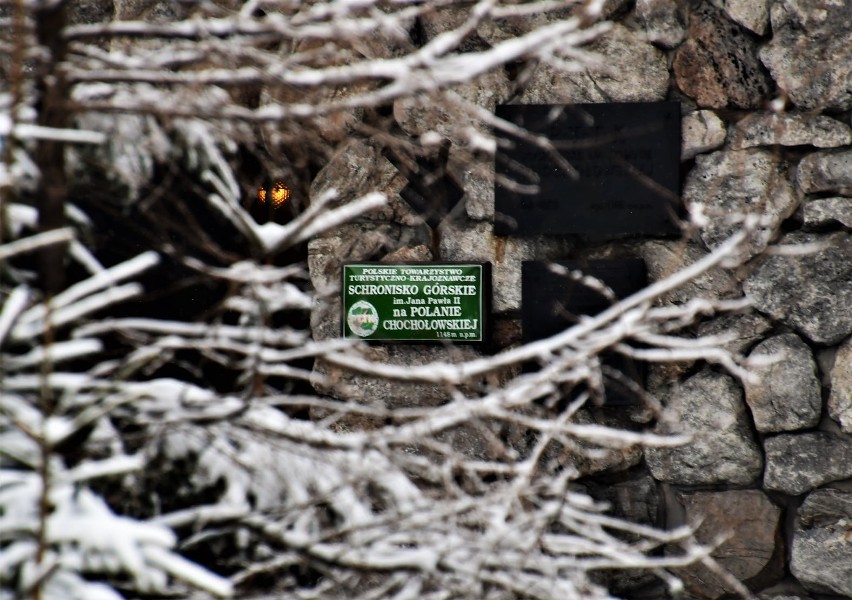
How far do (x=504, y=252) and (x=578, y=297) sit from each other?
0.31 meters

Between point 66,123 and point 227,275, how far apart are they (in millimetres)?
460

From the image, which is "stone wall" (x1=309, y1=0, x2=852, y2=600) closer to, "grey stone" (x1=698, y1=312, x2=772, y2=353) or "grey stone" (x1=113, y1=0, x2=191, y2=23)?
"grey stone" (x1=698, y1=312, x2=772, y2=353)

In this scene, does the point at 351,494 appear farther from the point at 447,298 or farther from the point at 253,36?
the point at 447,298

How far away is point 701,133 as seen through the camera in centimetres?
378

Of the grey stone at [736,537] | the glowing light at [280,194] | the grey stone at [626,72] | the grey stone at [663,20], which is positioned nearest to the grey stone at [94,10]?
the glowing light at [280,194]

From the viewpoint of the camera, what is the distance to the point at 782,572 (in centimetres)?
375

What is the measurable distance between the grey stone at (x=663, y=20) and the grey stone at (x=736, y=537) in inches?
61.2

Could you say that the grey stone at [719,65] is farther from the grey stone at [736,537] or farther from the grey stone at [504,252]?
the grey stone at [736,537]

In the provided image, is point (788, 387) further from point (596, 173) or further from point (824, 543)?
point (596, 173)

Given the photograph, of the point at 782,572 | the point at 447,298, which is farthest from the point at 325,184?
the point at 782,572

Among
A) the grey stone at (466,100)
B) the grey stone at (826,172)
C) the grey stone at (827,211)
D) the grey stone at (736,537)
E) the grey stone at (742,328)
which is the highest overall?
the grey stone at (466,100)

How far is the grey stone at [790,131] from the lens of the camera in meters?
3.61

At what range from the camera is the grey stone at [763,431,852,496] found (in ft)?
11.9

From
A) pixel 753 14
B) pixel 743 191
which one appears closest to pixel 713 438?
pixel 743 191
